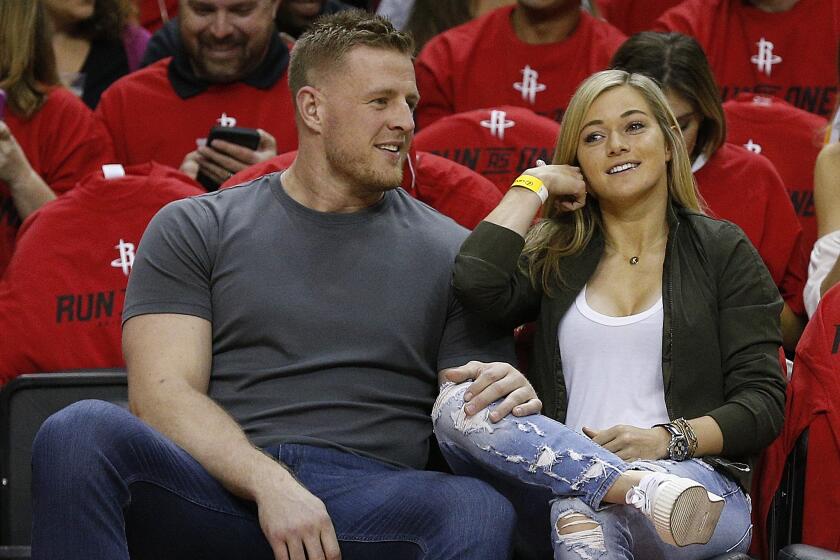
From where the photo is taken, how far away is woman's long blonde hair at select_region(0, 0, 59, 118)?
3.43 metres

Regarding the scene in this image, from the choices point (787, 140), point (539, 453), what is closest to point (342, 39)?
point (539, 453)

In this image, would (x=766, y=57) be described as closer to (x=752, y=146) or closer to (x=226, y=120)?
(x=752, y=146)

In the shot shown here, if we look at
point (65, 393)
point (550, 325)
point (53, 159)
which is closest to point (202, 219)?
point (65, 393)

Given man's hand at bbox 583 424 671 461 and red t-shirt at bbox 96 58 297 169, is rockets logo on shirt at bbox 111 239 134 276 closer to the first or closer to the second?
red t-shirt at bbox 96 58 297 169

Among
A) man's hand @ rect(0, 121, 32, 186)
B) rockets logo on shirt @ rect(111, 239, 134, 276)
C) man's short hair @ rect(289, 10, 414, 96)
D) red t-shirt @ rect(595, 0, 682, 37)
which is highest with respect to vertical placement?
man's short hair @ rect(289, 10, 414, 96)

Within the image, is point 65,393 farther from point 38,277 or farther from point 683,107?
point 683,107

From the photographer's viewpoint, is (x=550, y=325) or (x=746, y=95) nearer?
(x=550, y=325)

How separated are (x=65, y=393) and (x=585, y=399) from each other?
1014 millimetres

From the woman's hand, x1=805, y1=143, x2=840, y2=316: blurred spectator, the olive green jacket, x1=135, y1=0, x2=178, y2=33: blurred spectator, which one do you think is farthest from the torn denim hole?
x1=135, y1=0, x2=178, y2=33: blurred spectator

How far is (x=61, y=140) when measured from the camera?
352 cm

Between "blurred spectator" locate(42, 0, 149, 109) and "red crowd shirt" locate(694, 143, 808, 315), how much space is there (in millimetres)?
1938

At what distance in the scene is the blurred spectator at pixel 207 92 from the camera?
3672 millimetres

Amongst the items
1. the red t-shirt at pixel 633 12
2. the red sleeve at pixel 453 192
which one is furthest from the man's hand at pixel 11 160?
the red t-shirt at pixel 633 12

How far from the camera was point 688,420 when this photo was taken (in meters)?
2.32
